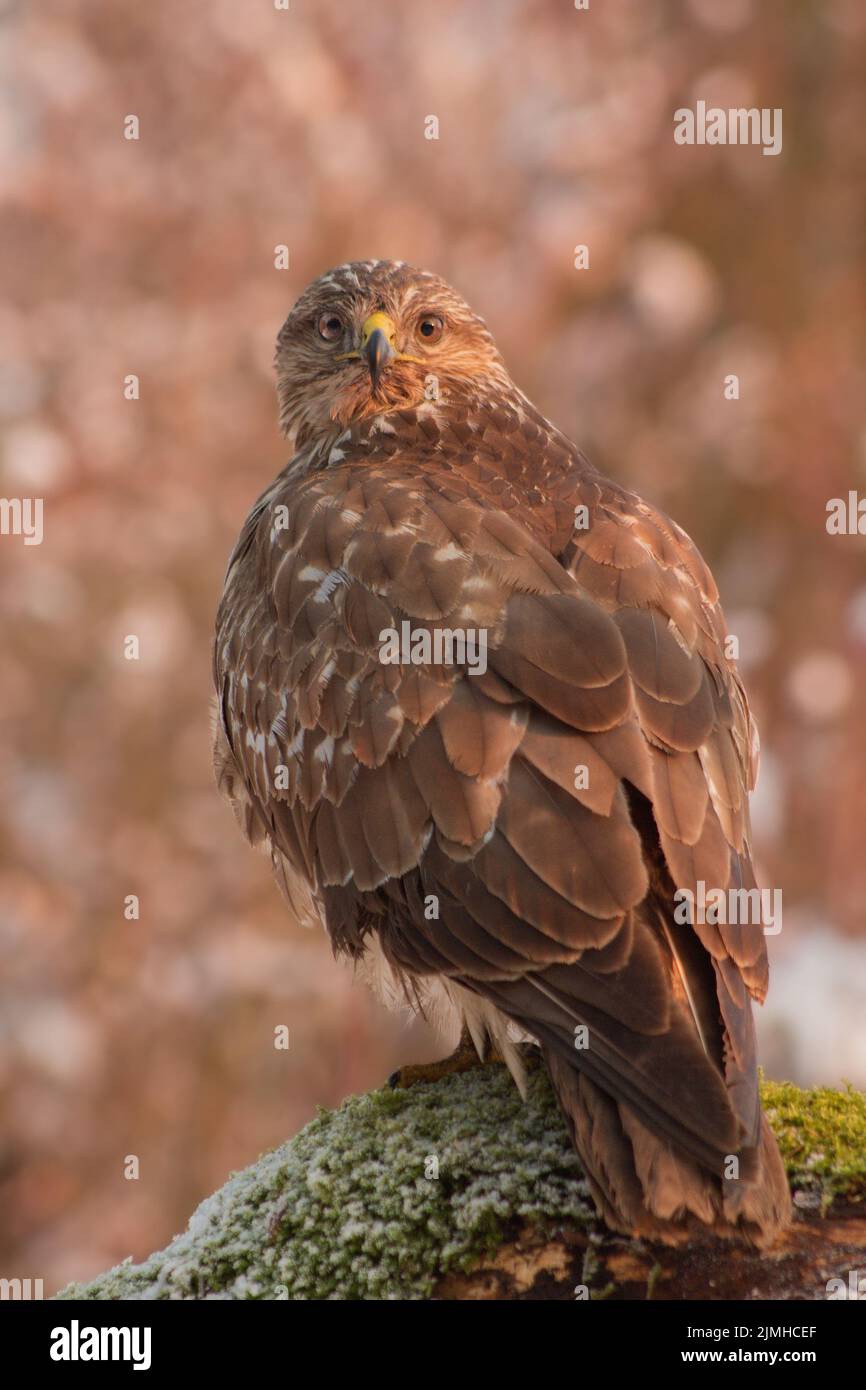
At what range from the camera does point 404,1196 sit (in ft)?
12.1

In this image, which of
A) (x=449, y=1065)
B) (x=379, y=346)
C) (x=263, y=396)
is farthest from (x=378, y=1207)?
(x=263, y=396)

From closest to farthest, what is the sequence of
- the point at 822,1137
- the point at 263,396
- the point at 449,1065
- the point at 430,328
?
1. the point at 822,1137
2. the point at 449,1065
3. the point at 430,328
4. the point at 263,396

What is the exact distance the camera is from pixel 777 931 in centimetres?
716

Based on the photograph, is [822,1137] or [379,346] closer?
[822,1137]

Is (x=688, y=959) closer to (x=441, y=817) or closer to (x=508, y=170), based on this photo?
(x=441, y=817)

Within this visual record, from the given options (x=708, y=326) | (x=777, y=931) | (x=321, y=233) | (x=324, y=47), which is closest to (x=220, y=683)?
(x=777, y=931)

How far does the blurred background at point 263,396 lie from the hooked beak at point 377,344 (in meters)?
2.95

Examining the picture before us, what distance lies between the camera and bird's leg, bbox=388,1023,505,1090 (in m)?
4.28

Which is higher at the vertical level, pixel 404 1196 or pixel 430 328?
pixel 430 328

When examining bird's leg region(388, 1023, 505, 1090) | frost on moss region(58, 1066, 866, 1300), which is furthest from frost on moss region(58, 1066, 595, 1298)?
bird's leg region(388, 1023, 505, 1090)

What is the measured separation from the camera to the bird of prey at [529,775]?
10.9 ft

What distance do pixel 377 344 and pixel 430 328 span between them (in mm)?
335

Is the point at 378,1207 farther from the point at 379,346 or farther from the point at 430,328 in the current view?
the point at 430,328

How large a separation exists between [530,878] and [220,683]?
154 centimetres
